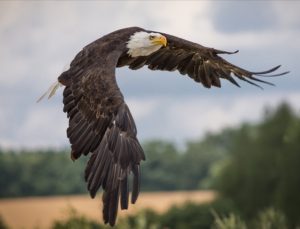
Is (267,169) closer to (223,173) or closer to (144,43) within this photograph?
(223,173)

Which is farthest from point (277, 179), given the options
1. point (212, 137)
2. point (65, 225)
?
point (212, 137)

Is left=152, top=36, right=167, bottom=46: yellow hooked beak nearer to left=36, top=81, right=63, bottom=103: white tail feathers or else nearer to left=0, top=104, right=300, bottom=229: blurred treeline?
left=36, top=81, right=63, bottom=103: white tail feathers

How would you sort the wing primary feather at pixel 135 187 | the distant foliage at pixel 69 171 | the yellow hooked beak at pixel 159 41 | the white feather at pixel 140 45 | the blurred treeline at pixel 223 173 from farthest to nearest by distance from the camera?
the distant foliage at pixel 69 171
the blurred treeline at pixel 223 173
the yellow hooked beak at pixel 159 41
the white feather at pixel 140 45
the wing primary feather at pixel 135 187

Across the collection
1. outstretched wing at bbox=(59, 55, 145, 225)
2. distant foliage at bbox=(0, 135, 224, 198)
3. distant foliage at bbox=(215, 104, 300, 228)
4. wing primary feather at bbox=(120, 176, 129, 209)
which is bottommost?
distant foliage at bbox=(0, 135, 224, 198)

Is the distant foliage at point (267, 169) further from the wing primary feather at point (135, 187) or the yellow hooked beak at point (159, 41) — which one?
the wing primary feather at point (135, 187)

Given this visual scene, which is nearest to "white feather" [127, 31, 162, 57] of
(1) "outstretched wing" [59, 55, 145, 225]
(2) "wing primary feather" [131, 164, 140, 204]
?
(1) "outstretched wing" [59, 55, 145, 225]

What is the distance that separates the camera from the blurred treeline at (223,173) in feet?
164

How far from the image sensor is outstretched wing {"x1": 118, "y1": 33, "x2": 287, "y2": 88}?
52.1 feet

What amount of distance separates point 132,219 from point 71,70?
93.0 ft

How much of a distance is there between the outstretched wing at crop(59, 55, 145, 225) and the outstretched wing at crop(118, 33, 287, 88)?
2130 mm

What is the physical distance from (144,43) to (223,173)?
156ft

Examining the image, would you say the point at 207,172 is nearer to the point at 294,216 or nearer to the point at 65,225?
the point at 294,216

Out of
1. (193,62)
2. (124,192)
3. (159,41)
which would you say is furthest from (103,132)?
(193,62)

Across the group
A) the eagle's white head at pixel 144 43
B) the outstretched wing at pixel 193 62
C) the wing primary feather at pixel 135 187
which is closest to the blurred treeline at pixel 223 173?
the outstretched wing at pixel 193 62
